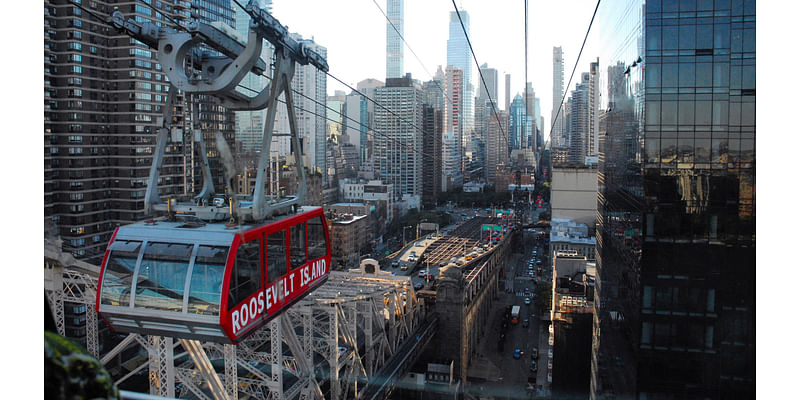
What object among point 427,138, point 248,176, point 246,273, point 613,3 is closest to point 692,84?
point 613,3

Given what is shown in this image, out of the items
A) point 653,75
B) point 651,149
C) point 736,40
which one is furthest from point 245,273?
point 736,40

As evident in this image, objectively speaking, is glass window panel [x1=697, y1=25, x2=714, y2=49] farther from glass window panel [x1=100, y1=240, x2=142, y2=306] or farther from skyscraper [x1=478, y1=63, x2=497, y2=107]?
skyscraper [x1=478, y1=63, x2=497, y2=107]

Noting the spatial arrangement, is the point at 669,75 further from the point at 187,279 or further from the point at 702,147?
the point at 187,279

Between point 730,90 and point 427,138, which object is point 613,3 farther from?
point 427,138

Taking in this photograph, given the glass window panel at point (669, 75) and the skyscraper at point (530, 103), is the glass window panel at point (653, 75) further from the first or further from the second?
the skyscraper at point (530, 103)

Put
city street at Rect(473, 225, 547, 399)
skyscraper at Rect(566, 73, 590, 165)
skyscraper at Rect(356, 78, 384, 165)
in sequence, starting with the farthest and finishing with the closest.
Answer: skyscraper at Rect(566, 73, 590, 165) < city street at Rect(473, 225, 547, 399) < skyscraper at Rect(356, 78, 384, 165)

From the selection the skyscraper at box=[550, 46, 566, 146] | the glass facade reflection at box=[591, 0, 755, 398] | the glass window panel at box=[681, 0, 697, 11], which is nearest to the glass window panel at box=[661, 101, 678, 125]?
the glass facade reflection at box=[591, 0, 755, 398]
